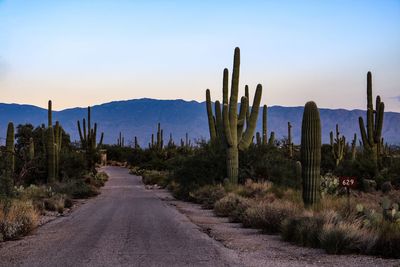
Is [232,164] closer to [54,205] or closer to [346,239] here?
[54,205]

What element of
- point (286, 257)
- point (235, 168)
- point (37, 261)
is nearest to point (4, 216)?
point (37, 261)

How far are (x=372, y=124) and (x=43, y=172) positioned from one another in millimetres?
23357

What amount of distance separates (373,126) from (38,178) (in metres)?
24.0

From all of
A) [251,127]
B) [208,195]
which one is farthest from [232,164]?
[251,127]

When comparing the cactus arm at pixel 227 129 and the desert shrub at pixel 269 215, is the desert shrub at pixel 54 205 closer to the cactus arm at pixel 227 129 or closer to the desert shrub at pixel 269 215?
the cactus arm at pixel 227 129

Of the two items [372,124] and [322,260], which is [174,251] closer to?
[322,260]

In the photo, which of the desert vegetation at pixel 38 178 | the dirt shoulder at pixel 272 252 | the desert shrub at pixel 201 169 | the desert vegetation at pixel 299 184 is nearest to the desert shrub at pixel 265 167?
the desert vegetation at pixel 299 184

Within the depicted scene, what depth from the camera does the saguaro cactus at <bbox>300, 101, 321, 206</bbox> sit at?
18.4 m

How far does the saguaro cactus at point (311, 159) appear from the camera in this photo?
60.4 feet

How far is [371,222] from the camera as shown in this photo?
540 inches

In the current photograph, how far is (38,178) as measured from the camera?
139 feet

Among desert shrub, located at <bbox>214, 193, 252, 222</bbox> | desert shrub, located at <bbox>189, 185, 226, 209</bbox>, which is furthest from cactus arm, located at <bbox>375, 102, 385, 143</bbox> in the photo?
desert shrub, located at <bbox>214, 193, 252, 222</bbox>

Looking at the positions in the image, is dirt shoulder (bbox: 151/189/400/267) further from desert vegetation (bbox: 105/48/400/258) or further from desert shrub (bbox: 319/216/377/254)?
desert vegetation (bbox: 105/48/400/258)

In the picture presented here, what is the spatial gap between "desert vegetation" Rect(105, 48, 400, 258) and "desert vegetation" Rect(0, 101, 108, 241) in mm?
7094
